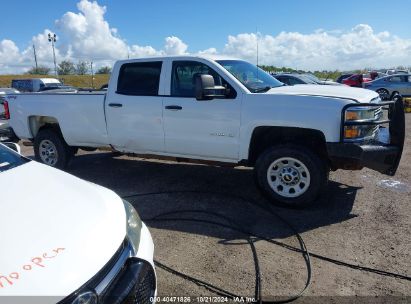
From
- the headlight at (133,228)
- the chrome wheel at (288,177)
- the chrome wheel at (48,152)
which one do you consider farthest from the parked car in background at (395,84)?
the headlight at (133,228)

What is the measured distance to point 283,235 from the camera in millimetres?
4121

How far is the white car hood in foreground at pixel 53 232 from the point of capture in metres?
1.75

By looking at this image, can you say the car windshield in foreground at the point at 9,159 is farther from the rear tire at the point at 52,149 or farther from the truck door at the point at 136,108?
the rear tire at the point at 52,149

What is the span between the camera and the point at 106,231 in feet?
A: 7.32

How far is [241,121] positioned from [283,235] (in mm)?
1598

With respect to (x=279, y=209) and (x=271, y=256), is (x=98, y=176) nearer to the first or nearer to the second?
(x=279, y=209)

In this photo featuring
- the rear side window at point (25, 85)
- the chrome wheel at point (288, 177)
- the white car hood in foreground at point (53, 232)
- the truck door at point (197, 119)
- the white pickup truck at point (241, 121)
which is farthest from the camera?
the rear side window at point (25, 85)

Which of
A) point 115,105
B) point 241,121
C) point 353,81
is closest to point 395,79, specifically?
point 353,81

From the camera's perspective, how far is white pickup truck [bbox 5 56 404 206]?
4.46m

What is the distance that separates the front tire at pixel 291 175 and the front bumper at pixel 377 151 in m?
0.25

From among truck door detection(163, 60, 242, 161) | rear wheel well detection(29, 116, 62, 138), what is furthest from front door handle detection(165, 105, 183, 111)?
rear wheel well detection(29, 116, 62, 138)

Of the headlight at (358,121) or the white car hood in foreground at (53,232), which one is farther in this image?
the headlight at (358,121)

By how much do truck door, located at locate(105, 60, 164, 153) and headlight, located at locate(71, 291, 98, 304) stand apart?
12.5ft

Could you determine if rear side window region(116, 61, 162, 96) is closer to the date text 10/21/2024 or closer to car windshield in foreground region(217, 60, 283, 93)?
car windshield in foreground region(217, 60, 283, 93)
